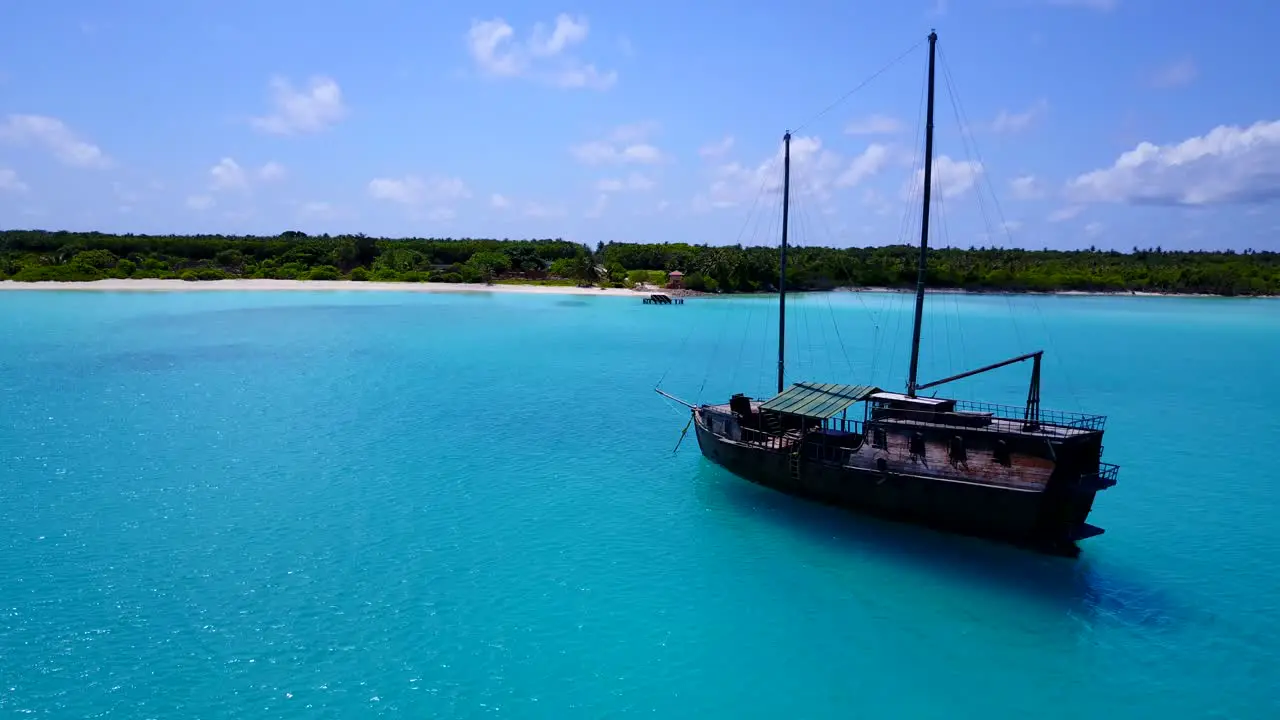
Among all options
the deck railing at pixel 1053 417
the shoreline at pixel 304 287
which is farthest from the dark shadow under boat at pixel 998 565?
the shoreline at pixel 304 287

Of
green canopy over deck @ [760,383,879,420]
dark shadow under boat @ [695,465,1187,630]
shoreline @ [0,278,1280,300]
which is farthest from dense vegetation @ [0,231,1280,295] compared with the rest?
dark shadow under boat @ [695,465,1187,630]

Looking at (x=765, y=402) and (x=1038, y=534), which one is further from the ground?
(x=765, y=402)

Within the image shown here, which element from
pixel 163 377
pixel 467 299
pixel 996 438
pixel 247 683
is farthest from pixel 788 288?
pixel 247 683

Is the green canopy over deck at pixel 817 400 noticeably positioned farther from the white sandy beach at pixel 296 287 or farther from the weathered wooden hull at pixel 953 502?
the white sandy beach at pixel 296 287

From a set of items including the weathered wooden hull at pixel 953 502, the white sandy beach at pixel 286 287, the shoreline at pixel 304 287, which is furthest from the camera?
the white sandy beach at pixel 286 287

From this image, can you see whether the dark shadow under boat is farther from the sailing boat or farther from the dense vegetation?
the dense vegetation

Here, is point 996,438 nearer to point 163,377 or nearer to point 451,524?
point 451,524
